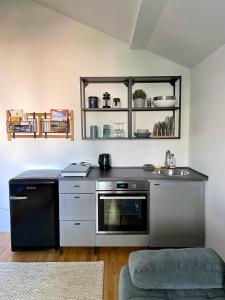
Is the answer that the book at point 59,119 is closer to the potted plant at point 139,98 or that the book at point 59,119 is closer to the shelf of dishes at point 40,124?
the shelf of dishes at point 40,124

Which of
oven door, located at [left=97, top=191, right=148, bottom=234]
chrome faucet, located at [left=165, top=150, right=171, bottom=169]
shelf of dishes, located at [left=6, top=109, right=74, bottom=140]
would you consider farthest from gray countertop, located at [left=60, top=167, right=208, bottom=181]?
shelf of dishes, located at [left=6, top=109, right=74, bottom=140]

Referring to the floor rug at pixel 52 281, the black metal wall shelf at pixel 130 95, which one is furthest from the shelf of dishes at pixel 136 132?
the floor rug at pixel 52 281

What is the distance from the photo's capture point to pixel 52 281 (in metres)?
2.16

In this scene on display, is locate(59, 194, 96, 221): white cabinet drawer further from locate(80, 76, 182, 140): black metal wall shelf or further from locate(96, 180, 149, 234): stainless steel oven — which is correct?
locate(80, 76, 182, 140): black metal wall shelf

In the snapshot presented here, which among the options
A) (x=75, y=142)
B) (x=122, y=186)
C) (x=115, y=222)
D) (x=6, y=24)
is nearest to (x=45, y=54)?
(x=6, y=24)

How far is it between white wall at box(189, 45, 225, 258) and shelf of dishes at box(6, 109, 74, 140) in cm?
165

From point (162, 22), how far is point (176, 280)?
6.98 feet

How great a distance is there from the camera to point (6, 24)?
9.93 ft

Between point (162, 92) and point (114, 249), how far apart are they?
211 centimetres

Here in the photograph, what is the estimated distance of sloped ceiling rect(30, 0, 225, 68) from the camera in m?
1.81

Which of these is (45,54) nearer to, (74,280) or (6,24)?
(6,24)

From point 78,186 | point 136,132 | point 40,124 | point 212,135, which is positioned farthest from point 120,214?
point 40,124

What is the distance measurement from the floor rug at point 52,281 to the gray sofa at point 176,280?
898 millimetres

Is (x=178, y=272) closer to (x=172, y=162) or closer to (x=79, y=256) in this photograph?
(x=79, y=256)
